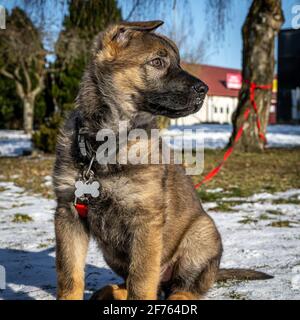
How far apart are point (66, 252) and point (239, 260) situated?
1.85 meters

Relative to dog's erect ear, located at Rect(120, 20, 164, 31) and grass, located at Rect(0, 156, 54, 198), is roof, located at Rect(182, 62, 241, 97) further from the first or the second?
dog's erect ear, located at Rect(120, 20, 164, 31)

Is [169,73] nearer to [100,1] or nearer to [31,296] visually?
[31,296]

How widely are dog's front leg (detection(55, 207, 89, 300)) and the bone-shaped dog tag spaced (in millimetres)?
163

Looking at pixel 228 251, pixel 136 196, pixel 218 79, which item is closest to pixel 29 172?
pixel 228 251

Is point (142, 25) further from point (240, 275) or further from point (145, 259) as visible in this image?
point (240, 275)

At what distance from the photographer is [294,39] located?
119ft

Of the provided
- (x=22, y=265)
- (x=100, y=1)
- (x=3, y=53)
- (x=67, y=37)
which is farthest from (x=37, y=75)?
Result: (x=22, y=265)

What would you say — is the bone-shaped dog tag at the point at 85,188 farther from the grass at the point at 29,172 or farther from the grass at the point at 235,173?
the grass at the point at 29,172

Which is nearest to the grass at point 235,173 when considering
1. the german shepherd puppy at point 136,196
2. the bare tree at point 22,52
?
the german shepherd puppy at point 136,196

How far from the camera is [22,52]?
25281 millimetres

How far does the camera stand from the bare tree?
2352 cm

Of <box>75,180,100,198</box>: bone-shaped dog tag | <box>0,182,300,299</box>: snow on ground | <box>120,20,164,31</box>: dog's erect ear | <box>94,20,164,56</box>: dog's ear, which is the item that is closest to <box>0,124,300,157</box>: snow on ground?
<box>0,182,300,299</box>: snow on ground

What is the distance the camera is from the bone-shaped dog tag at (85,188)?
3012mm
